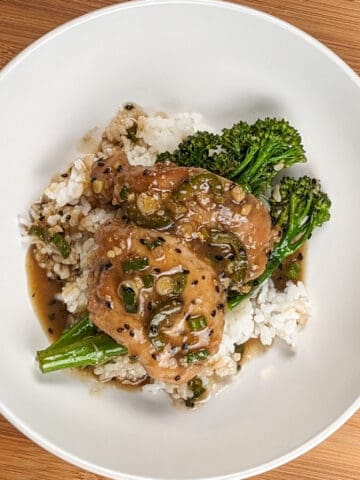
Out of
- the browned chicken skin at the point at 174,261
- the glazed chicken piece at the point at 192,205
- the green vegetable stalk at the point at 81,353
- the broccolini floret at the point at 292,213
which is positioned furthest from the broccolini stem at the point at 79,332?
the broccolini floret at the point at 292,213

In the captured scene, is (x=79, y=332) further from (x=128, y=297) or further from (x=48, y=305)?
(x=128, y=297)

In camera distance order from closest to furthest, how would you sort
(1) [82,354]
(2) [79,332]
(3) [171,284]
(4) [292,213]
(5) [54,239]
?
(3) [171,284]
(1) [82,354]
(2) [79,332]
(4) [292,213]
(5) [54,239]

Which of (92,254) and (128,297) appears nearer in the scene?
(128,297)

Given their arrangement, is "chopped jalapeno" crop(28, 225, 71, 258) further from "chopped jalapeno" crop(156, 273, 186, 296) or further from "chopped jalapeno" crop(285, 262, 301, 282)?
"chopped jalapeno" crop(285, 262, 301, 282)

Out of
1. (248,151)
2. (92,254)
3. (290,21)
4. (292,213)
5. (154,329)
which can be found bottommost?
(154,329)

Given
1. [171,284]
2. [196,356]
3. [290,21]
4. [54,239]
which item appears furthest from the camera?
[290,21]

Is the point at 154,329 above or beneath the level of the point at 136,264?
beneath

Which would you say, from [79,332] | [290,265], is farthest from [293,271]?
Result: [79,332]
